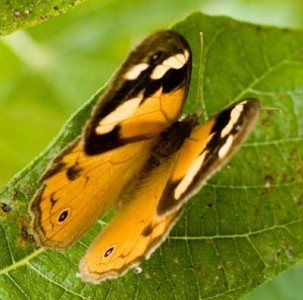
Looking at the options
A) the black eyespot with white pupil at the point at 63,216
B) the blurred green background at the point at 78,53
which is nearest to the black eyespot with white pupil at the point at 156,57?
the black eyespot with white pupil at the point at 63,216

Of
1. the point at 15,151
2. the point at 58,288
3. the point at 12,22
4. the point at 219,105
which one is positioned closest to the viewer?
the point at 12,22

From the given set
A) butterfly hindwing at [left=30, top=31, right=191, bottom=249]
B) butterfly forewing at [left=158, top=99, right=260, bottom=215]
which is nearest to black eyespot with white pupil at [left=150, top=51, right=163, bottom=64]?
butterfly hindwing at [left=30, top=31, right=191, bottom=249]

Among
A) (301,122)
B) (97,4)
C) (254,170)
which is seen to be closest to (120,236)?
(254,170)

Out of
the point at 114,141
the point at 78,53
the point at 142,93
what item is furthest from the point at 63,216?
the point at 78,53

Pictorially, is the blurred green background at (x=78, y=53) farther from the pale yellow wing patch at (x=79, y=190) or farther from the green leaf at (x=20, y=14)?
the green leaf at (x=20, y=14)

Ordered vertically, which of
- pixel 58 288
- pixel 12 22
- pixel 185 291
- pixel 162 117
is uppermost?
pixel 12 22

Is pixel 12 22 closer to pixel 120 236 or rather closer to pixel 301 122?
pixel 120 236
